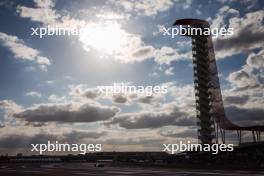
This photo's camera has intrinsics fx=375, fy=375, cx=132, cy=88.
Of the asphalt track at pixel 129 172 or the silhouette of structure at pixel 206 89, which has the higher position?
the silhouette of structure at pixel 206 89

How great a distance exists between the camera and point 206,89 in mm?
126875

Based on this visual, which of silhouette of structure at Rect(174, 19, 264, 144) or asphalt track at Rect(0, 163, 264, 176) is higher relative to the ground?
silhouette of structure at Rect(174, 19, 264, 144)

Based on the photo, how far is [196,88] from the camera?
126938 millimetres

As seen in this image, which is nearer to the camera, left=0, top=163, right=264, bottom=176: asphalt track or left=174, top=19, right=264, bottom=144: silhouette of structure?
left=0, top=163, right=264, bottom=176: asphalt track

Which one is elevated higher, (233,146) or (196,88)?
(196,88)

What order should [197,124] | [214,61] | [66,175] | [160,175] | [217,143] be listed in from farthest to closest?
[214,61], [197,124], [217,143], [66,175], [160,175]

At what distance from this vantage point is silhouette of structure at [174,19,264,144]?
122m

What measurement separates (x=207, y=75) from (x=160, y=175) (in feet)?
262

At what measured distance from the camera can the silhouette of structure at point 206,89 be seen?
121625mm

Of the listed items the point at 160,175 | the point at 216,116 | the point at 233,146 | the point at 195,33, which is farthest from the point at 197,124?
the point at 160,175

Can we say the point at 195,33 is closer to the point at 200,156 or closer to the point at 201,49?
the point at 201,49

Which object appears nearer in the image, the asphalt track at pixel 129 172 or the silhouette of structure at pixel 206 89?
the asphalt track at pixel 129 172

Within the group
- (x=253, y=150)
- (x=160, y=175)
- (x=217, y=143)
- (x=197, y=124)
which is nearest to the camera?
(x=160, y=175)

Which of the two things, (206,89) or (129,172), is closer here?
(129,172)
